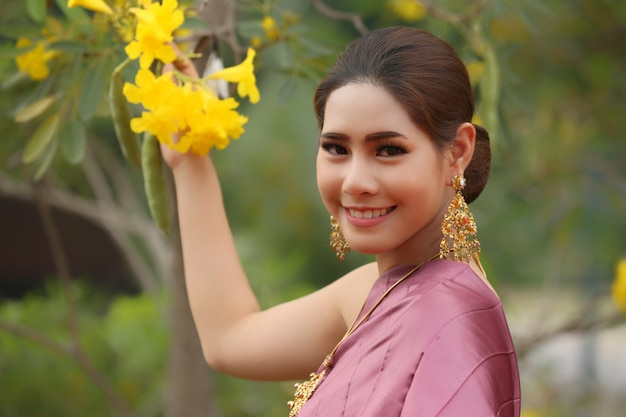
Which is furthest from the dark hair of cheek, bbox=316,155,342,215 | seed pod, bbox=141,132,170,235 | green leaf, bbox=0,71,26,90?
green leaf, bbox=0,71,26,90

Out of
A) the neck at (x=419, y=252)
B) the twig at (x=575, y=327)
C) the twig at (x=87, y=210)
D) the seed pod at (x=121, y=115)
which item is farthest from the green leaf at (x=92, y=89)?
the twig at (x=575, y=327)

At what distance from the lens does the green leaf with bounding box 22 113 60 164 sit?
6.76 feet

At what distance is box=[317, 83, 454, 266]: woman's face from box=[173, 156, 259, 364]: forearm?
330 millimetres

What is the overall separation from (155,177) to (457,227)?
580mm

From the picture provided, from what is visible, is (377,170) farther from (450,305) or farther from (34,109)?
(34,109)

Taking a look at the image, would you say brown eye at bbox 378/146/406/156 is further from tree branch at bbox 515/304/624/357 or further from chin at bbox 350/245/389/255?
tree branch at bbox 515/304/624/357

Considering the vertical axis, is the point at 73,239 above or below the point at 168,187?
below

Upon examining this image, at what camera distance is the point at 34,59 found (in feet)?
6.70

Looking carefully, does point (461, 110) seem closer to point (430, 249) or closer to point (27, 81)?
point (430, 249)

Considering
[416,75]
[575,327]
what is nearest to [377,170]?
[416,75]

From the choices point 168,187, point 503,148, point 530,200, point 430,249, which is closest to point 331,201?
point 430,249

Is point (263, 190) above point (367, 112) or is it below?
below

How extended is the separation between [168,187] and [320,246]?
240 cm

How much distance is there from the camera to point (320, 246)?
4.52 meters
